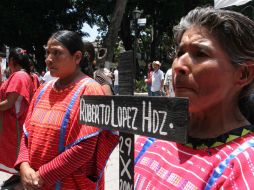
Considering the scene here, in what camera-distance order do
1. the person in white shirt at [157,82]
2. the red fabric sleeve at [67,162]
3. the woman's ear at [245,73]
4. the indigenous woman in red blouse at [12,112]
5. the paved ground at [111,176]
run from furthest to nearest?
the person in white shirt at [157,82], the paved ground at [111,176], the indigenous woman in red blouse at [12,112], the red fabric sleeve at [67,162], the woman's ear at [245,73]

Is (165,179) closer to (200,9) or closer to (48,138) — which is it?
(200,9)

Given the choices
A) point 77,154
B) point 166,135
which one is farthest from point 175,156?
point 77,154

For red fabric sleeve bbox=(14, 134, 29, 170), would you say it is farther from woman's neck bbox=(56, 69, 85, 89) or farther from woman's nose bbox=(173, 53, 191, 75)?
woman's nose bbox=(173, 53, 191, 75)

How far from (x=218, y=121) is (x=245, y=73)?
0.17 metres

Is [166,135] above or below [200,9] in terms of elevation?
below

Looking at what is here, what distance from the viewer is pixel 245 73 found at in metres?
1.33

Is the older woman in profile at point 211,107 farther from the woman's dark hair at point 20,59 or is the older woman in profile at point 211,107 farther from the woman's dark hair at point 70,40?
the woman's dark hair at point 20,59

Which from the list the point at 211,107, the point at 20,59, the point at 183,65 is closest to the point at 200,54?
the point at 183,65

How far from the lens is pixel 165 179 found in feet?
4.25

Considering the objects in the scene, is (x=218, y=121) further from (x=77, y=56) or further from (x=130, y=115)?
(x=77, y=56)

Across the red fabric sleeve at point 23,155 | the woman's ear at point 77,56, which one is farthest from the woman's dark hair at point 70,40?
the red fabric sleeve at point 23,155

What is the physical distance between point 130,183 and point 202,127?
29cm

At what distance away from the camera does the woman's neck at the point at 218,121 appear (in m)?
1.32

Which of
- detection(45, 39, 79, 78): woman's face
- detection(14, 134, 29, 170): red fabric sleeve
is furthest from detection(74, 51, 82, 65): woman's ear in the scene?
detection(14, 134, 29, 170): red fabric sleeve
